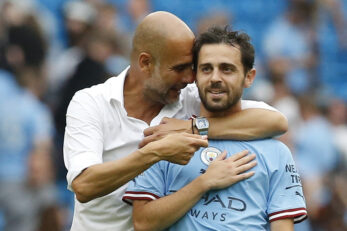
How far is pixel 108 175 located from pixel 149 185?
0.23 m

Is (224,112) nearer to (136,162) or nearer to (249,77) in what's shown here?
(249,77)

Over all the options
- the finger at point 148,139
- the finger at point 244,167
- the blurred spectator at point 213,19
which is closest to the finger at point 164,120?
the finger at point 148,139

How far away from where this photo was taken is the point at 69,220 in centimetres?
802

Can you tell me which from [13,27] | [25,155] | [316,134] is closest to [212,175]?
[25,155]

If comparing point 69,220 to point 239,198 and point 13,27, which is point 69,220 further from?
point 239,198

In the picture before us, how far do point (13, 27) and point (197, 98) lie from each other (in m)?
4.25

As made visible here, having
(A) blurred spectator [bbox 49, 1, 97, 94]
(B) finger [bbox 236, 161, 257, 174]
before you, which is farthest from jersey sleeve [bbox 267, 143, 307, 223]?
(A) blurred spectator [bbox 49, 1, 97, 94]

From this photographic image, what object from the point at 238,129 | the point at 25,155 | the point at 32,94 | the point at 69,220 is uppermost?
the point at 238,129

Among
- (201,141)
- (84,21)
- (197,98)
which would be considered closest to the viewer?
(201,141)

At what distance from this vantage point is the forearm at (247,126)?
414 cm

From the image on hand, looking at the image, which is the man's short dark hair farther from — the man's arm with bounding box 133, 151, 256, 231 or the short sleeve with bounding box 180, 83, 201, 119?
the man's arm with bounding box 133, 151, 256, 231

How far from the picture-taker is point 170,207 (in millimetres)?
3916

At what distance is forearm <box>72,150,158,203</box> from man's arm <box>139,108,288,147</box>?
0.24 m

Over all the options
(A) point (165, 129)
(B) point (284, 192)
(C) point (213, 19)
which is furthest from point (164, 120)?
(C) point (213, 19)
